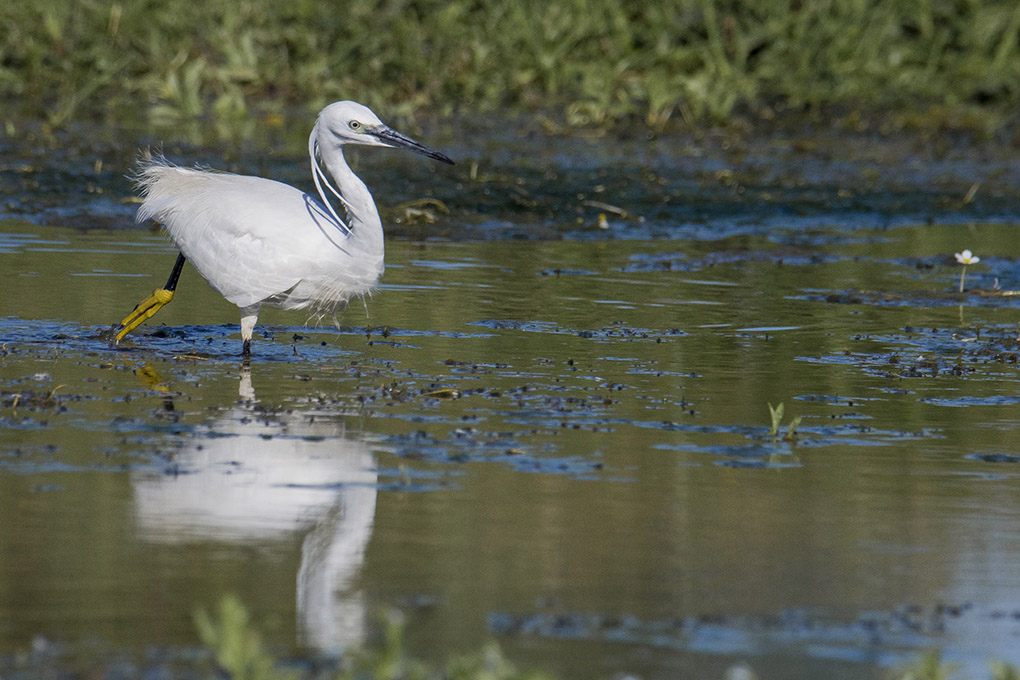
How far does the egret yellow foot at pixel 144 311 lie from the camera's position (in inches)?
288

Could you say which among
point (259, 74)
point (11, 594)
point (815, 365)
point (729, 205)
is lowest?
point (11, 594)

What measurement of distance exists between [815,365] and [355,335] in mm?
2292

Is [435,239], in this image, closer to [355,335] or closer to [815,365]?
[355,335]

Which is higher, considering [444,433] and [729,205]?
[729,205]

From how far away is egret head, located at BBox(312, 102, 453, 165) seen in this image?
7.30 m

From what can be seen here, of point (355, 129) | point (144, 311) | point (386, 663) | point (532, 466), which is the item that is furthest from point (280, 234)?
point (386, 663)

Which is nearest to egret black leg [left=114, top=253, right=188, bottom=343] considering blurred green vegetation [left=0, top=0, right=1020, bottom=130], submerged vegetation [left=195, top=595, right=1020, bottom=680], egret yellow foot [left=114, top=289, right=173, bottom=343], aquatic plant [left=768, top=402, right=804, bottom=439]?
egret yellow foot [left=114, top=289, right=173, bottom=343]

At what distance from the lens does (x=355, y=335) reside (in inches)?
303

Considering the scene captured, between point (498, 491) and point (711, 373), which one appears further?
point (711, 373)

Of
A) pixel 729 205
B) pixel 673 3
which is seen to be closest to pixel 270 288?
pixel 729 205

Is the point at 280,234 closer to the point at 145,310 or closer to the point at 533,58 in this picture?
the point at 145,310

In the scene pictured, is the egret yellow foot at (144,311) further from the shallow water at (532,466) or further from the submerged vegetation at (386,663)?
the submerged vegetation at (386,663)

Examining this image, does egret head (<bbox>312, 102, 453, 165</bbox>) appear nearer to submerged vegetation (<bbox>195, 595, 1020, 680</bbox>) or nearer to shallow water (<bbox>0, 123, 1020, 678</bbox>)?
shallow water (<bbox>0, 123, 1020, 678</bbox>)

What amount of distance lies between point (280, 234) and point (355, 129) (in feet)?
2.63
